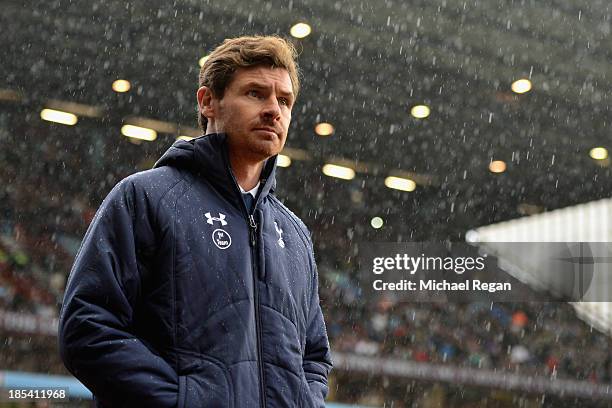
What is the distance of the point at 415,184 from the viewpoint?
10375 millimetres

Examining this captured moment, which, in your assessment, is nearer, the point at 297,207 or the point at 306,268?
the point at 306,268

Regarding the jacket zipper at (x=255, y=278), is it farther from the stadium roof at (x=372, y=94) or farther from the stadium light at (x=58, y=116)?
the stadium light at (x=58, y=116)

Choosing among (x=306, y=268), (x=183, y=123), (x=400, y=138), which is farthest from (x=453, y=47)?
(x=306, y=268)

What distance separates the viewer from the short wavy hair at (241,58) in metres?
1.11

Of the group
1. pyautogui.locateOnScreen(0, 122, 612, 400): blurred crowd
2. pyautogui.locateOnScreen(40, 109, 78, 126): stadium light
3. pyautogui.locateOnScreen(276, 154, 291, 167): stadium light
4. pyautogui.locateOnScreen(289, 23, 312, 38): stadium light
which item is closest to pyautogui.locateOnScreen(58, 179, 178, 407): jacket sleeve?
pyautogui.locateOnScreen(289, 23, 312, 38): stadium light

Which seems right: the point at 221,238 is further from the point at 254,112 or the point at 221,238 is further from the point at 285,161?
the point at 285,161

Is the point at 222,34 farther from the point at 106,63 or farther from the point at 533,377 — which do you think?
the point at 533,377

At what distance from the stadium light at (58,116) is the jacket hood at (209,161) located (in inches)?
290

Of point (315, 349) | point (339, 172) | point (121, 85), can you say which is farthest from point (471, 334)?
point (315, 349)

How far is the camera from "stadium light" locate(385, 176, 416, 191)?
405 inches

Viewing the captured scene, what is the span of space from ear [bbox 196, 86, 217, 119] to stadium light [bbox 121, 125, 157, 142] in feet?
25.1

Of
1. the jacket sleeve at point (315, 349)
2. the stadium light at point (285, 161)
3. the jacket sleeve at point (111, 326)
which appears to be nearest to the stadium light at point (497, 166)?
the stadium light at point (285, 161)

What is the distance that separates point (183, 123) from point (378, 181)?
111 inches

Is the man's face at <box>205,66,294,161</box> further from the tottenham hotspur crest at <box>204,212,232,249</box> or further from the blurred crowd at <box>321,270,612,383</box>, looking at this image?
the blurred crowd at <box>321,270,612,383</box>
